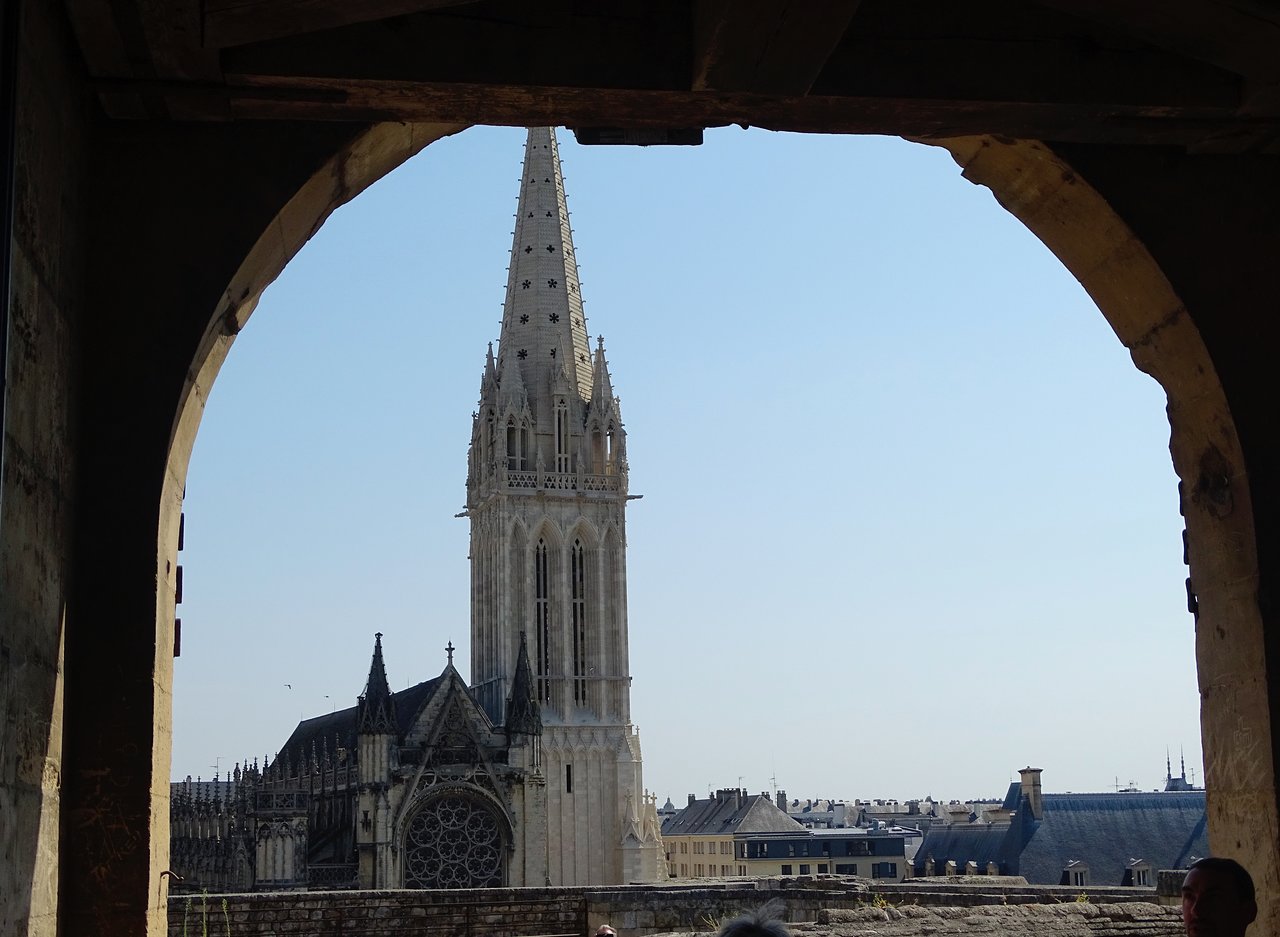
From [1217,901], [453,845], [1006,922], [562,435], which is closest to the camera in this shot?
[1217,901]

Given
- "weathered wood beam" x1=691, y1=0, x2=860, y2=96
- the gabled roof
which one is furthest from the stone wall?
the gabled roof

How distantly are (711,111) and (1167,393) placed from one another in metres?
1.88

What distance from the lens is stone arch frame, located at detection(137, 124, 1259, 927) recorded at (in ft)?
14.9

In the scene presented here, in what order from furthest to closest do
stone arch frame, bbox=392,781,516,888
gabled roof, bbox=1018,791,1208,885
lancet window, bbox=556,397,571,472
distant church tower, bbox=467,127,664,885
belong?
1. lancet window, bbox=556,397,571,472
2. distant church tower, bbox=467,127,664,885
3. stone arch frame, bbox=392,781,516,888
4. gabled roof, bbox=1018,791,1208,885

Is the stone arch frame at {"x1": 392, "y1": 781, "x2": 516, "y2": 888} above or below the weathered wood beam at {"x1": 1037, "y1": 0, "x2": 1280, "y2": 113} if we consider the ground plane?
below

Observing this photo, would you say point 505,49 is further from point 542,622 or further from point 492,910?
point 542,622

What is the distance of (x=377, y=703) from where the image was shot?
51594 mm

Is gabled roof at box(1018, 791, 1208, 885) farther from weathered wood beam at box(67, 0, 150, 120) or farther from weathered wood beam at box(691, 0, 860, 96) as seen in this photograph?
weathered wood beam at box(67, 0, 150, 120)

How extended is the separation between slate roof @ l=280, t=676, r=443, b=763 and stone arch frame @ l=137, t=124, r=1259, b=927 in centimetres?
4810

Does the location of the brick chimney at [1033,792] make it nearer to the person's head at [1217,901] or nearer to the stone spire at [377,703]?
the stone spire at [377,703]

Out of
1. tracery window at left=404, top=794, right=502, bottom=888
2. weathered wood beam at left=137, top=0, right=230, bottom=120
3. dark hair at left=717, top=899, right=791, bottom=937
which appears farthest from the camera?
tracery window at left=404, top=794, right=502, bottom=888

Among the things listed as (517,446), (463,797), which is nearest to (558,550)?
(517,446)

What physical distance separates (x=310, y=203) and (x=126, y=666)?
1.45m

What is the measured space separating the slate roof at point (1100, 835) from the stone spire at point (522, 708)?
15169 millimetres
